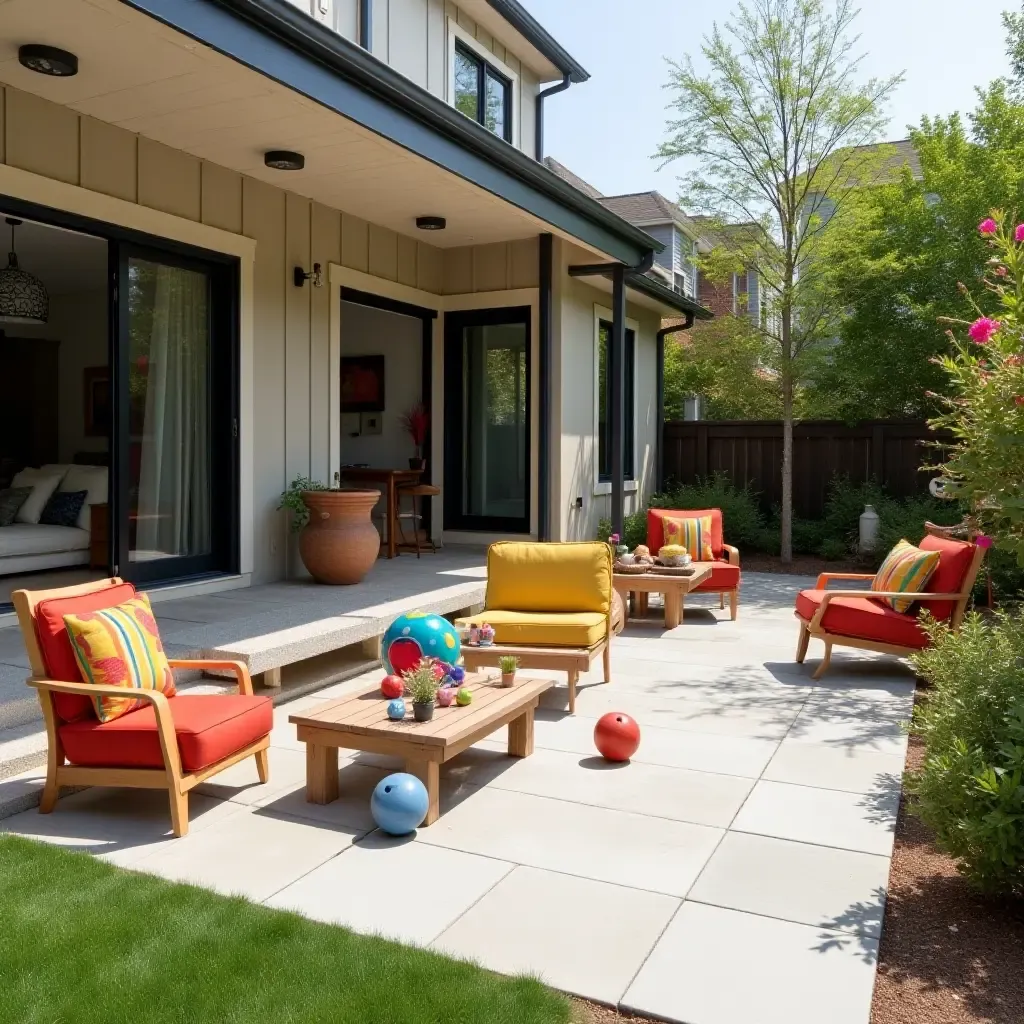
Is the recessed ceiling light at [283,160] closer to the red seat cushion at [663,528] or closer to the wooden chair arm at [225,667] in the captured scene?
the wooden chair arm at [225,667]

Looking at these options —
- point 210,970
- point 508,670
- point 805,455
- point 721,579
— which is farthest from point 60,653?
point 805,455

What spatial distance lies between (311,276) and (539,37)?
171 inches

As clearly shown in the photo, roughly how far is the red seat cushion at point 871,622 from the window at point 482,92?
5764 millimetres

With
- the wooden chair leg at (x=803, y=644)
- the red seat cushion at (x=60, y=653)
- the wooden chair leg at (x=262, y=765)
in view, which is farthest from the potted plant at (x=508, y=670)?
the wooden chair leg at (x=803, y=644)

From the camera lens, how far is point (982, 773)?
262 cm

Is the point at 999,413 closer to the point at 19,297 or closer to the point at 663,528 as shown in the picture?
the point at 663,528

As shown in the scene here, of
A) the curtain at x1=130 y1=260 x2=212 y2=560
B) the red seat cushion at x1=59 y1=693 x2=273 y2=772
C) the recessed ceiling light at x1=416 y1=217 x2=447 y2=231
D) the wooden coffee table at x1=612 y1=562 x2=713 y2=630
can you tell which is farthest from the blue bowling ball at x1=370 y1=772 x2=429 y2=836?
the recessed ceiling light at x1=416 y1=217 x2=447 y2=231

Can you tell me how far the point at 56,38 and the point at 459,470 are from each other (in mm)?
5531

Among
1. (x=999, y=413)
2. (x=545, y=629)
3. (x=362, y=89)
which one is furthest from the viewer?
(x=545, y=629)

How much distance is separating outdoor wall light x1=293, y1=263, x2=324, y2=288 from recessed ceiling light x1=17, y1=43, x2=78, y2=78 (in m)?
2.59

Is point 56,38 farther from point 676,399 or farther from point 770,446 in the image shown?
point 676,399

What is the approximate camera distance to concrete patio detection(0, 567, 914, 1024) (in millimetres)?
2471

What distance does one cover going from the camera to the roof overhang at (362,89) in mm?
4066

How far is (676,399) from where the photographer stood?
16.5 meters
